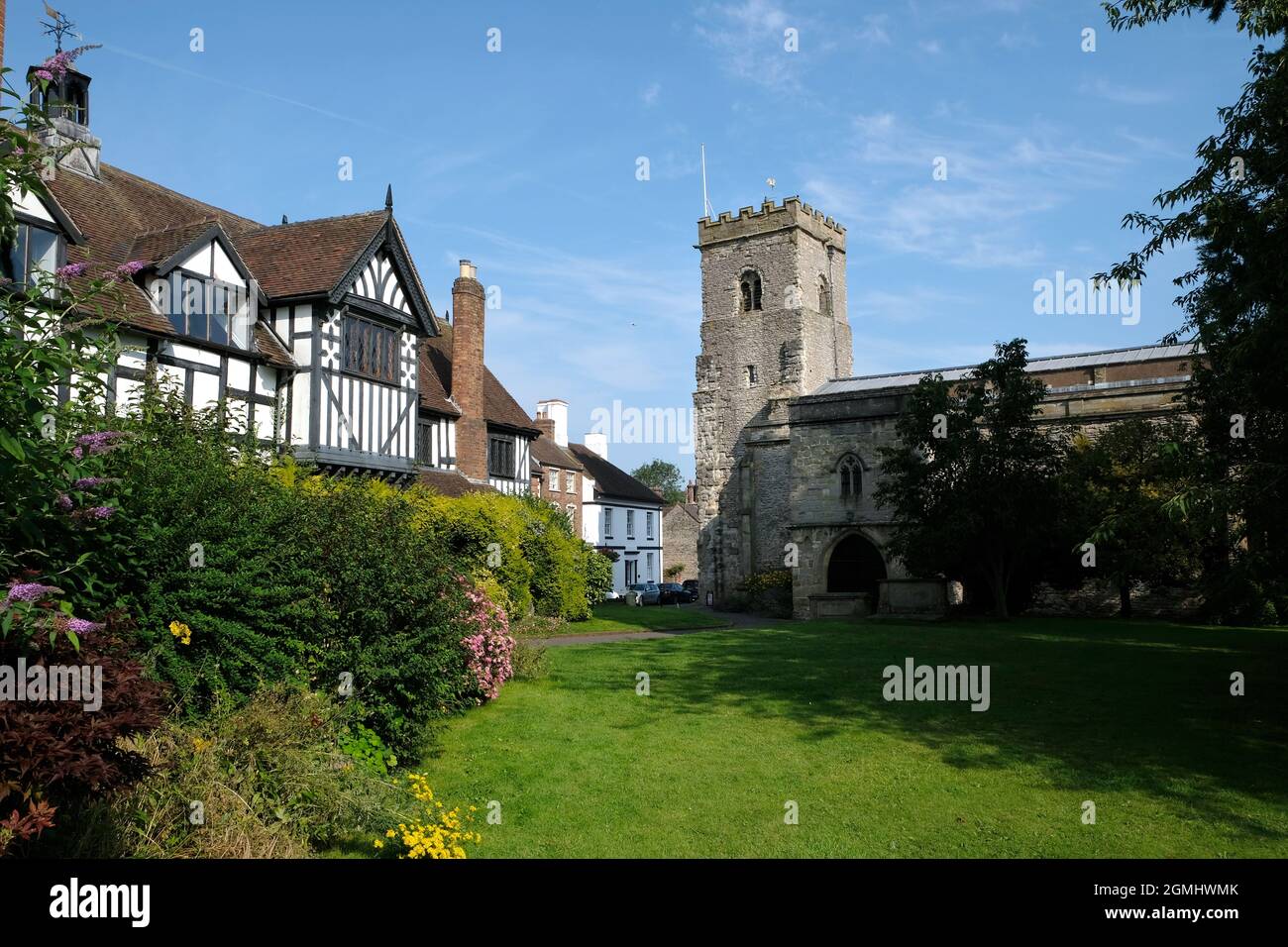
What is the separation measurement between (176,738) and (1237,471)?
10997mm

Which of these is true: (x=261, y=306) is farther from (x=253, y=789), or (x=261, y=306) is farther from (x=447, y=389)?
(x=253, y=789)

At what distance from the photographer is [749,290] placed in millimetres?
44938

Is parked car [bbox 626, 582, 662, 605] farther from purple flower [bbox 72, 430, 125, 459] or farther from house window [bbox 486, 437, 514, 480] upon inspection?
purple flower [bbox 72, 430, 125, 459]

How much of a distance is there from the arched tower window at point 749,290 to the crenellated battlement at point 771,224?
1.99 m

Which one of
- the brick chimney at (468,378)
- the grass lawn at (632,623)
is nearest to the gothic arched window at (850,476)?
the grass lawn at (632,623)

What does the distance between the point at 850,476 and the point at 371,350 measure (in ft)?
60.0

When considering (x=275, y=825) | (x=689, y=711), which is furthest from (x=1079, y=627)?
(x=275, y=825)

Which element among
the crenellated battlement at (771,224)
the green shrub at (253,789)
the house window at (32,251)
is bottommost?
the green shrub at (253,789)

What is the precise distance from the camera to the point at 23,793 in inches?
175

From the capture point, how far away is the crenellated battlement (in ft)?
143

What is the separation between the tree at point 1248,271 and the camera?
8539mm

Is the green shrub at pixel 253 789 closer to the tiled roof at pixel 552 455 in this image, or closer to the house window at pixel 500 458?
the house window at pixel 500 458
